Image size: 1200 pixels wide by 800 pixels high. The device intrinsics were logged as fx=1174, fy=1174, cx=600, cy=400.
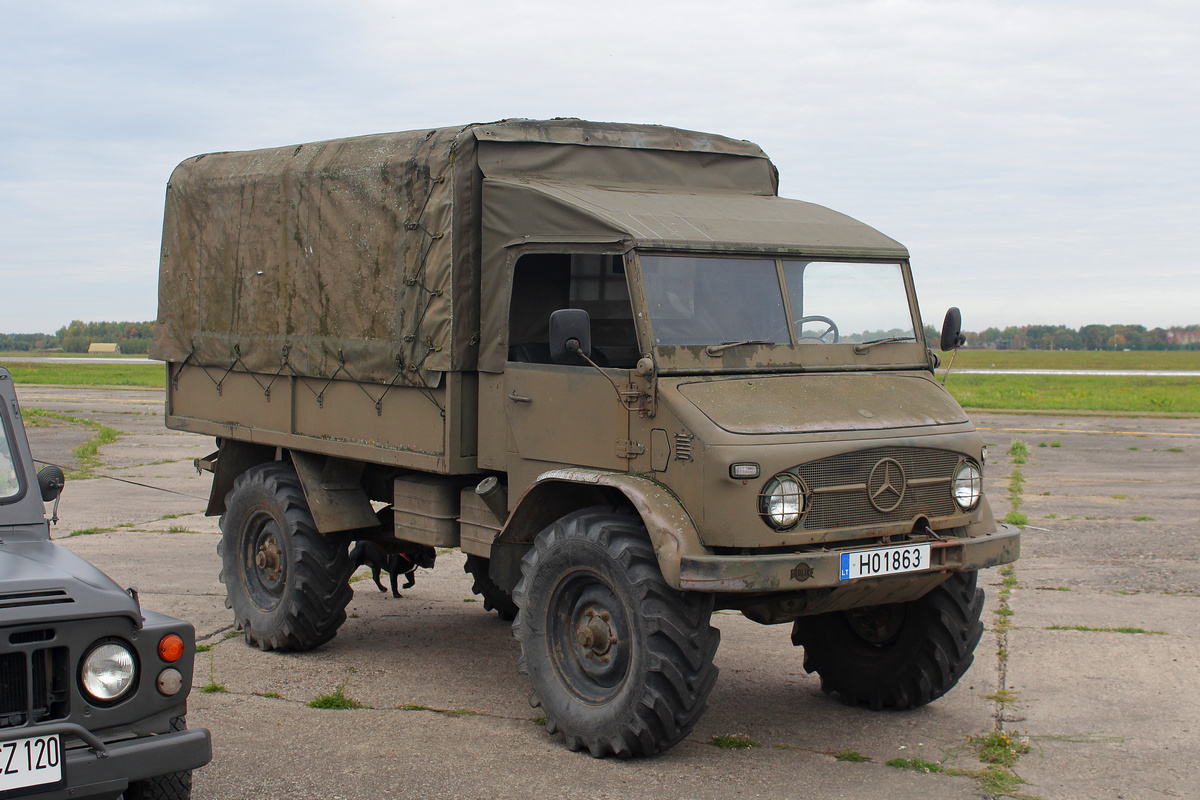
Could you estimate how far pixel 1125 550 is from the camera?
1198 cm

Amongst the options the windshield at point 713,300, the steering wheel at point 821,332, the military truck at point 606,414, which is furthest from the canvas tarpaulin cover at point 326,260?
the steering wheel at point 821,332

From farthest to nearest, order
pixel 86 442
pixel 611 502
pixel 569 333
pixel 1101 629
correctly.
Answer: pixel 86 442
pixel 1101 629
pixel 611 502
pixel 569 333

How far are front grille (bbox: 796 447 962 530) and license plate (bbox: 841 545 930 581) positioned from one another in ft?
0.55

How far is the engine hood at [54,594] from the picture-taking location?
4.08 metres

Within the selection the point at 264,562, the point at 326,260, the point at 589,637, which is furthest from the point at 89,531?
the point at 589,637

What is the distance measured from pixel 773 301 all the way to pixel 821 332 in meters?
0.35

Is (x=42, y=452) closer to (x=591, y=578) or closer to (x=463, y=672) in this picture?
(x=463, y=672)

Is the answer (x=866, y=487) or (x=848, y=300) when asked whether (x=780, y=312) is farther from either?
(x=866, y=487)

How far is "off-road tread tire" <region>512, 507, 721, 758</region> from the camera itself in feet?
18.5

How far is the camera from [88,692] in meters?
4.16

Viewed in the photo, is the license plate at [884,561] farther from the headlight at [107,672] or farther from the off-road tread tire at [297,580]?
the off-road tread tire at [297,580]

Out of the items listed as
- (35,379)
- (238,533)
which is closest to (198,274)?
(238,533)

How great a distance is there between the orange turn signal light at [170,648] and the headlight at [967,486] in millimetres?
3893

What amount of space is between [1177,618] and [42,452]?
20212mm
